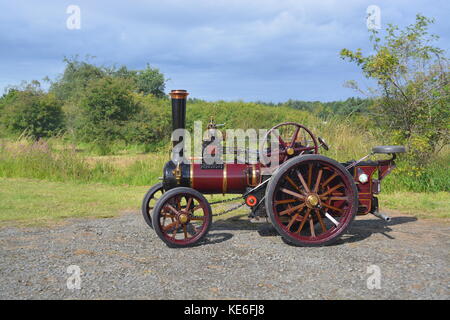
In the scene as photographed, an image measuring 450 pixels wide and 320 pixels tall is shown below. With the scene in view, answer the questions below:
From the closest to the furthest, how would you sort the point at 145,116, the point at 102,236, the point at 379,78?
the point at 102,236, the point at 379,78, the point at 145,116

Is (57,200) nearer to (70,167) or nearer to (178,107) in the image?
(70,167)

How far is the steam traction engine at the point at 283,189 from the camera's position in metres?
5.09

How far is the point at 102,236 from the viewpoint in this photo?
19.3 ft

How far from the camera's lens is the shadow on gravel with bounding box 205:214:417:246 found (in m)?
5.71

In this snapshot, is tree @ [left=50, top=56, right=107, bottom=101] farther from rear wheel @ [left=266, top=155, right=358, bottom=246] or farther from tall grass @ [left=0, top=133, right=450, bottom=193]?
rear wheel @ [left=266, top=155, right=358, bottom=246]

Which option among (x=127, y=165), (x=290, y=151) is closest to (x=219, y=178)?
(x=290, y=151)

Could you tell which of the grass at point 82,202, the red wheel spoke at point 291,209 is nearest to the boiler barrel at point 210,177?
the red wheel spoke at point 291,209

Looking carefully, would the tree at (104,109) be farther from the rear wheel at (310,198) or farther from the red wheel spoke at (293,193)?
the red wheel spoke at (293,193)

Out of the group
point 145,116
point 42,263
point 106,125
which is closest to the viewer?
point 42,263

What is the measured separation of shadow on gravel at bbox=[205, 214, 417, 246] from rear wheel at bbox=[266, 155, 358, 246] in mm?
362

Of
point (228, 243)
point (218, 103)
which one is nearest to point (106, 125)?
point (218, 103)

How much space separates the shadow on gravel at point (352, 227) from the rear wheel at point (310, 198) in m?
0.36
